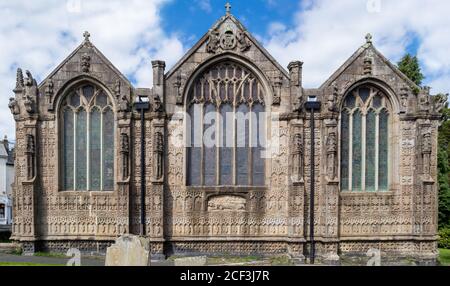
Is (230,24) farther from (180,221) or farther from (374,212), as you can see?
(374,212)

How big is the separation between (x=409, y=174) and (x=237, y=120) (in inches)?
317

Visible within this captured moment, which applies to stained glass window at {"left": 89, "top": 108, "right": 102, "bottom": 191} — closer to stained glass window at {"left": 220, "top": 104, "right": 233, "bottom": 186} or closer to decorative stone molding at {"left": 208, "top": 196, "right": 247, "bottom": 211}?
decorative stone molding at {"left": 208, "top": 196, "right": 247, "bottom": 211}

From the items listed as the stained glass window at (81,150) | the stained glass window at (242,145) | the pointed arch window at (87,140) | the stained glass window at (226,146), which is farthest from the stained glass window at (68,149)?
the stained glass window at (242,145)

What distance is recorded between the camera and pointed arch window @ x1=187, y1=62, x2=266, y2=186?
54.4ft

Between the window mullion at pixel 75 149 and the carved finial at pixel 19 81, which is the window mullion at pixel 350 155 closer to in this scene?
the window mullion at pixel 75 149

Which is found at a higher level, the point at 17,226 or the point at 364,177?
the point at 364,177

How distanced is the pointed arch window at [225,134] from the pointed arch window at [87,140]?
370 cm

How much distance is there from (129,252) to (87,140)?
795 centimetres

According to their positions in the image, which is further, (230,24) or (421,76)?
(421,76)

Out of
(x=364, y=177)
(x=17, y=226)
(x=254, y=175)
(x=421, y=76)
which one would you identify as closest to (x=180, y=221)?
(x=254, y=175)

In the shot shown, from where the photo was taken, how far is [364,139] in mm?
16734

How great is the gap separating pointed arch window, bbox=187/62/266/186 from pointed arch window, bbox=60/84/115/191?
3702mm

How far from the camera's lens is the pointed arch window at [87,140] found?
1661cm

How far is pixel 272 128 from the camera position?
1652 centimetres
